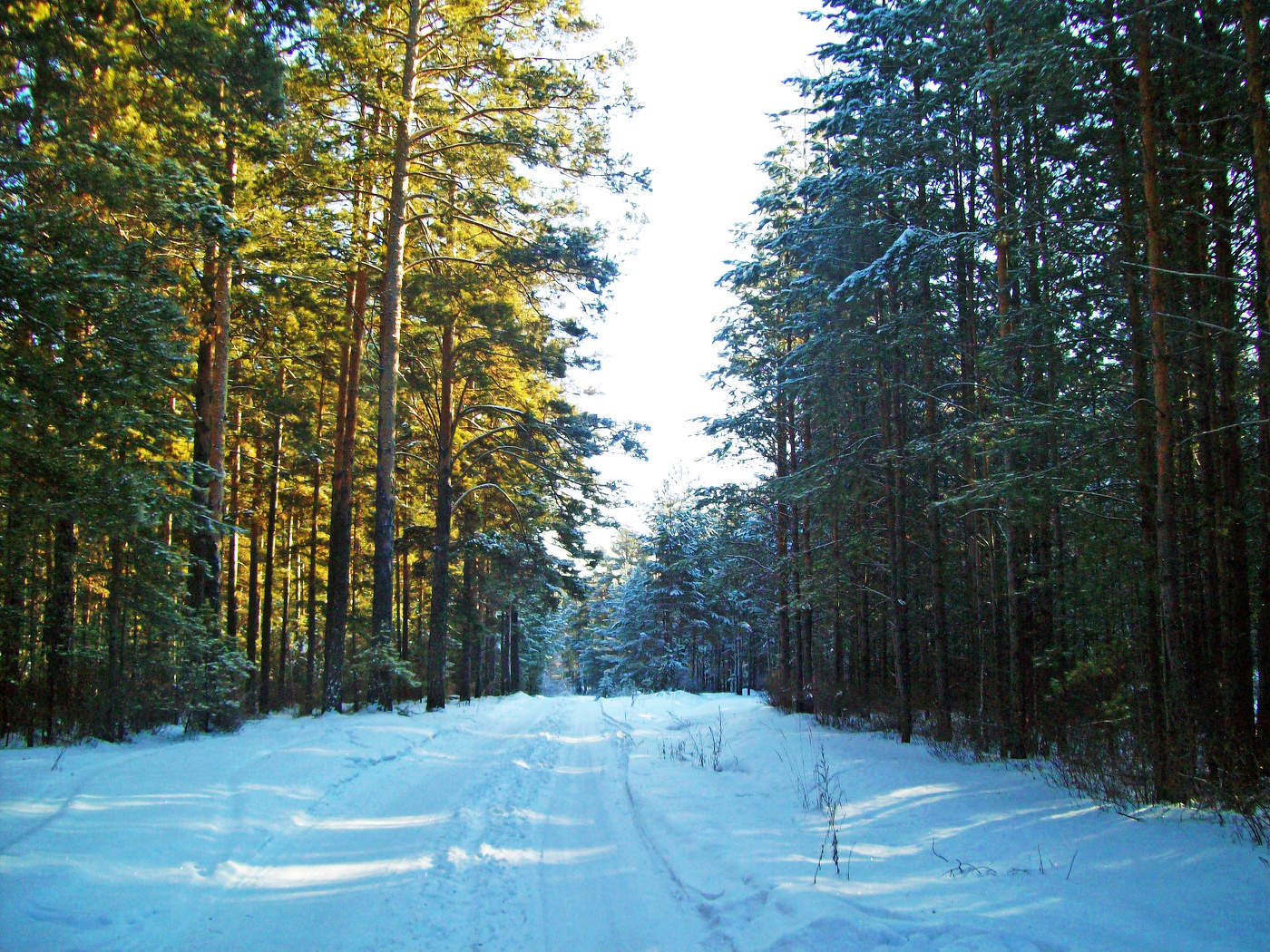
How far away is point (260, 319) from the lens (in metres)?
15.4

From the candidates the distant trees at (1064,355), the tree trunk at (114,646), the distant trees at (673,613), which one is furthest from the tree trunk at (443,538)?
the distant trees at (673,613)

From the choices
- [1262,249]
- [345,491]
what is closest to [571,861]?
[1262,249]

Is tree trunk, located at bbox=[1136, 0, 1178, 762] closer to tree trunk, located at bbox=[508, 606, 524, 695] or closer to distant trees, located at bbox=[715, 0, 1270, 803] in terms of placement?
distant trees, located at bbox=[715, 0, 1270, 803]

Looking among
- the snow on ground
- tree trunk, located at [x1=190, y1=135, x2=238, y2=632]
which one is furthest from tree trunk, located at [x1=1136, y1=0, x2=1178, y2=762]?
tree trunk, located at [x1=190, y1=135, x2=238, y2=632]

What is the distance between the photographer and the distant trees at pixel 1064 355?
7871mm

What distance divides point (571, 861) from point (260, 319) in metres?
14.1

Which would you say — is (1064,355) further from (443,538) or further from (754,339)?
(443,538)

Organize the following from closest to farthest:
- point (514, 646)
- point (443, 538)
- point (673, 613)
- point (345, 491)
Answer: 1. point (345, 491)
2. point (443, 538)
3. point (673, 613)
4. point (514, 646)

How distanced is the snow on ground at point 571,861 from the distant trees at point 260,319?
120 inches

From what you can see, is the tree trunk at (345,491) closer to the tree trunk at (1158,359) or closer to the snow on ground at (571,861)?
the snow on ground at (571,861)

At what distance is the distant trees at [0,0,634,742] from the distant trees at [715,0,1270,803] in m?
6.09

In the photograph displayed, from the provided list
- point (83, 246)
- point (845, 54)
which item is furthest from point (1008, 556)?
point (83, 246)

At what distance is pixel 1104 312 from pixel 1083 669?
6.70 m

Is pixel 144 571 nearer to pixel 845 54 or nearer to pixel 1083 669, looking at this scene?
pixel 1083 669
